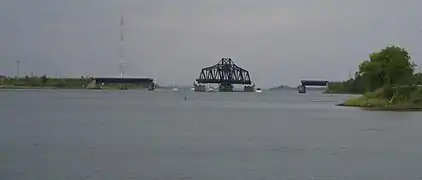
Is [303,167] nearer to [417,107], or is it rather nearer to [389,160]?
[389,160]

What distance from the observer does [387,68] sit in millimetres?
115375

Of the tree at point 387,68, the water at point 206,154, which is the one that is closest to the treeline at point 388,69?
the tree at point 387,68

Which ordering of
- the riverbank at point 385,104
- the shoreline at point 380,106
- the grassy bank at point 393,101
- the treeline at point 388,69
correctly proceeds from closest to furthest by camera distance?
the shoreline at point 380,106, the riverbank at point 385,104, the grassy bank at point 393,101, the treeline at point 388,69

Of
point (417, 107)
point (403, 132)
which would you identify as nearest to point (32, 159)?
point (403, 132)

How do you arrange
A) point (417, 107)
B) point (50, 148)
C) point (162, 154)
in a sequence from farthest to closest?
1. point (417, 107)
2. point (50, 148)
3. point (162, 154)

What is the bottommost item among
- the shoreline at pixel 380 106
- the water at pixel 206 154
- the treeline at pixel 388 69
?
the shoreline at pixel 380 106

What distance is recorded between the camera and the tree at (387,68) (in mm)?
115062

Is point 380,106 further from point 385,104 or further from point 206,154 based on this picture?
point 206,154

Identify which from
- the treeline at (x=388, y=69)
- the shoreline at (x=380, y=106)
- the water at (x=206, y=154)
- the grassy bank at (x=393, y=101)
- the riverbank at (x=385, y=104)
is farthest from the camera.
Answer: the treeline at (x=388, y=69)

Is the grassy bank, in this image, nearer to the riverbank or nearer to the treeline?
the riverbank

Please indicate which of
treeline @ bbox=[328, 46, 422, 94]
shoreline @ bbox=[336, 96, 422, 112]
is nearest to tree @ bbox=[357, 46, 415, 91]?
treeline @ bbox=[328, 46, 422, 94]

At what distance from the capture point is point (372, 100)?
10562cm

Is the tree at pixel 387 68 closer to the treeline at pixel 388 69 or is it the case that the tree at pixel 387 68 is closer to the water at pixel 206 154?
the treeline at pixel 388 69

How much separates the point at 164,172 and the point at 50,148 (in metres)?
10.5
